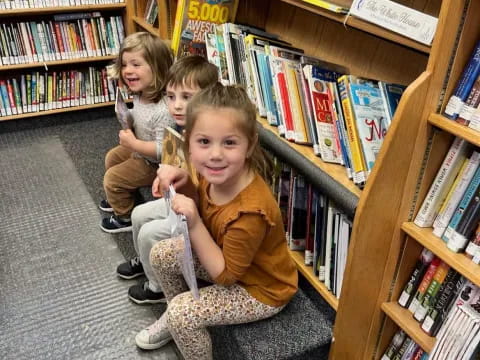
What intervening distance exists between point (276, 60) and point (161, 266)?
769 mm

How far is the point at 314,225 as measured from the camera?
4.91 ft

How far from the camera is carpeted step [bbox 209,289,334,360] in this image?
1.26m

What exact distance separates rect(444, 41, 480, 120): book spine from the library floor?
3.78 ft

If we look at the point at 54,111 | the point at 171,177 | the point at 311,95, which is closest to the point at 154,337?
the point at 171,177

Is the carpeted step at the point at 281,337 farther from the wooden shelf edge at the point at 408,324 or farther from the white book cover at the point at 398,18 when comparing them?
the white book cover at the point at 398,18

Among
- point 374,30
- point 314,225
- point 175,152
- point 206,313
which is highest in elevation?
point 374,30

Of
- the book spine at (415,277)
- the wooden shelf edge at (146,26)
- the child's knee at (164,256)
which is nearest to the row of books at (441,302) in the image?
the book spine at (415,277)

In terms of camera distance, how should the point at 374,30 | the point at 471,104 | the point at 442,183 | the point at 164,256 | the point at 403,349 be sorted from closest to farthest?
the point at 471,104 → the point at 442,183 → the point at 374,30 → the point at 403,349 → the point at 164,256

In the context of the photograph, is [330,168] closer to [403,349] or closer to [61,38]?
[403,349]

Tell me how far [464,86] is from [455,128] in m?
0.09

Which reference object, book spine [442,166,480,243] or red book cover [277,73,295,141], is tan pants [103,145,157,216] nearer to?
red book cover [277,73,295,141]

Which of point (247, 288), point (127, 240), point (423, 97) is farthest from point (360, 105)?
point (127, 240)

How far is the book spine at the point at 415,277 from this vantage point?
3.87 ft

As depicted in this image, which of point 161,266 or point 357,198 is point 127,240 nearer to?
point 161,266
